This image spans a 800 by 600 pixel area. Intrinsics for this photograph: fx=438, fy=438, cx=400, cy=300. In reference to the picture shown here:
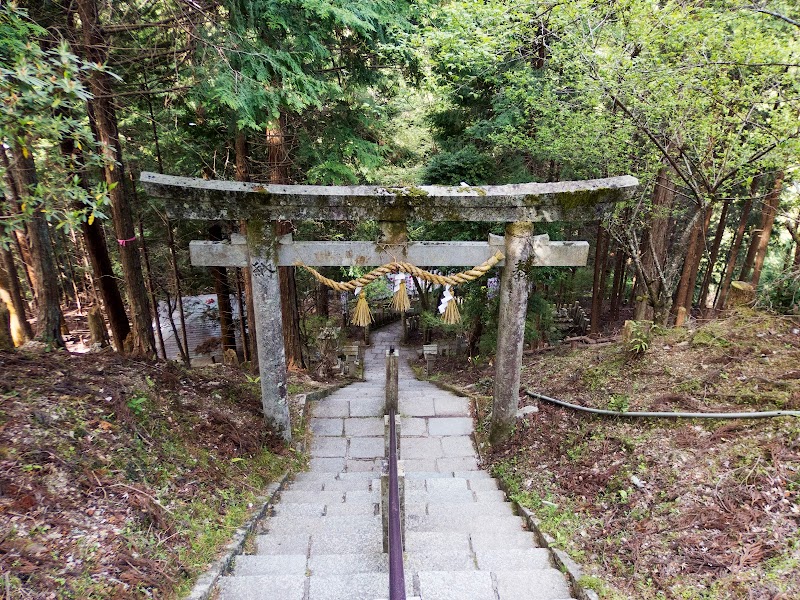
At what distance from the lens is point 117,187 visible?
6527 mm

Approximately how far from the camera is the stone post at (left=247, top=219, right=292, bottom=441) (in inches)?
196

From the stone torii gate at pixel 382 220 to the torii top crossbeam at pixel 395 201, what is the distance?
0.03ft

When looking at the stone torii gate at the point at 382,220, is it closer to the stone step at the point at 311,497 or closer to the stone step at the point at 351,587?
the stone step at the point at 311,497

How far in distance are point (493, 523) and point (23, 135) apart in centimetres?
501

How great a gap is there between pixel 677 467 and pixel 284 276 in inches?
278

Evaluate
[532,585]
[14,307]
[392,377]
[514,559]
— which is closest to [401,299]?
[392,377]

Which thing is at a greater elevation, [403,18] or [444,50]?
[403,18]

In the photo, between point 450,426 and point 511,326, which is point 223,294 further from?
point 511,326

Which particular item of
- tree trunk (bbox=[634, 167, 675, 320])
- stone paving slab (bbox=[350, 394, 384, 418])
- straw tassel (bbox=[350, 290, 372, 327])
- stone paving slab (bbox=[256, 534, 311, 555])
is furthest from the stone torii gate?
tree trunk (bbox=[634, 167, 675, 320])

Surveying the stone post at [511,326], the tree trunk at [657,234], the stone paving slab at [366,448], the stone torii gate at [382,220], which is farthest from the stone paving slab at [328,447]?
the tree trunk at [657,234]

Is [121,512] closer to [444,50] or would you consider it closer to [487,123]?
[444,50]

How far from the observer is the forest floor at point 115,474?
269cm

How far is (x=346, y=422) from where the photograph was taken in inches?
273

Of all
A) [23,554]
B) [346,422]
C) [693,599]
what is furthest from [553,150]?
[23,554]
